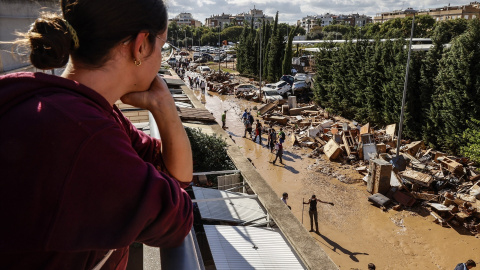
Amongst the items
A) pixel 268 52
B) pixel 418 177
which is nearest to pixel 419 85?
pixel 418 177

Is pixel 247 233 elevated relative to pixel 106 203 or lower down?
lower down

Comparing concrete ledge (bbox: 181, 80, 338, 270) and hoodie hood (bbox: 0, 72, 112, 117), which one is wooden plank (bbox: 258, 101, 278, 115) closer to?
concrete ledge (bbox: 181, 80, 338, 270)

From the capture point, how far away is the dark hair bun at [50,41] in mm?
933

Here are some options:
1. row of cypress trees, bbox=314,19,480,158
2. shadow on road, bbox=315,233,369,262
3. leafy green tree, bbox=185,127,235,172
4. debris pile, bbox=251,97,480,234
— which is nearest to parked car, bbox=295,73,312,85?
row of cypress trees, bbox=314,19,480,158

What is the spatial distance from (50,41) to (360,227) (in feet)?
37.9

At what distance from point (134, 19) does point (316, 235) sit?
10637 mm

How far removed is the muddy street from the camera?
31.7ft

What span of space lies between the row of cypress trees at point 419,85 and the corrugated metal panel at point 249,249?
34.4 ft

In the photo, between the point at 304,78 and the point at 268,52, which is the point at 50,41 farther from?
the point at 268,52

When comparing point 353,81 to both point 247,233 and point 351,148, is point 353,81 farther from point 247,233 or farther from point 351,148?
point 247,233

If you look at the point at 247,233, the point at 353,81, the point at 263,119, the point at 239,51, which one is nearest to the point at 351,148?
the point at 353,81

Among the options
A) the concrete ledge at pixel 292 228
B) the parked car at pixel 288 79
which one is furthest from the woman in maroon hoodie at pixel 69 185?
Answer: the parked car at pixel 288 79

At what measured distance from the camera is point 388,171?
12.7m

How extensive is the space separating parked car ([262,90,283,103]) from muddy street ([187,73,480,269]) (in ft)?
40.1
